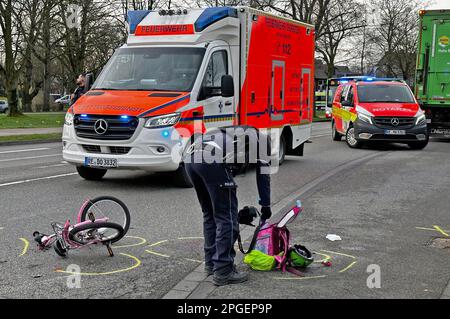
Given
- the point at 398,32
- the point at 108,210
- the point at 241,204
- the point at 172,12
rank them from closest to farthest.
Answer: the point at 108,210
the point at 241,204
the point at 172,12
the point at 398,32

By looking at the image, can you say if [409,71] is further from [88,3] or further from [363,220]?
[363,220]

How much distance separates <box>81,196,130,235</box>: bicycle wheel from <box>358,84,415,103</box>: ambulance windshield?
13.5 m

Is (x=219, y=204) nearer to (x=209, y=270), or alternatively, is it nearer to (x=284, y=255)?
(x=209, y=270)

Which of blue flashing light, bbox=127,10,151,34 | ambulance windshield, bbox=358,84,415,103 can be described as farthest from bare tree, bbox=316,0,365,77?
blue flashing light, bbox=127,10,151,34

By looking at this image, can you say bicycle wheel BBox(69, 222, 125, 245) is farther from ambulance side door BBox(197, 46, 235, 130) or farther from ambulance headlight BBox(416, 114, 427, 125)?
ambulance headlight BBox(416, 114, 427, 125)

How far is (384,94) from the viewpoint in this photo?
60.7ft

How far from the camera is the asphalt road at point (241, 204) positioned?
4687 millimetres

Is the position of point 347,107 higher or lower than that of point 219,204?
lower

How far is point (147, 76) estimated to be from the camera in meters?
10.2

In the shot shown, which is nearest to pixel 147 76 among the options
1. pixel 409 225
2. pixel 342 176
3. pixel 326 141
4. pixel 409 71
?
pixel 342 176

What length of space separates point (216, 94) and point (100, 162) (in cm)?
232

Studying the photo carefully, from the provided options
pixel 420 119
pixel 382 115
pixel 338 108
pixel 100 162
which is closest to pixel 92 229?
pixel 100 162

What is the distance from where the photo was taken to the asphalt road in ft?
15.4
